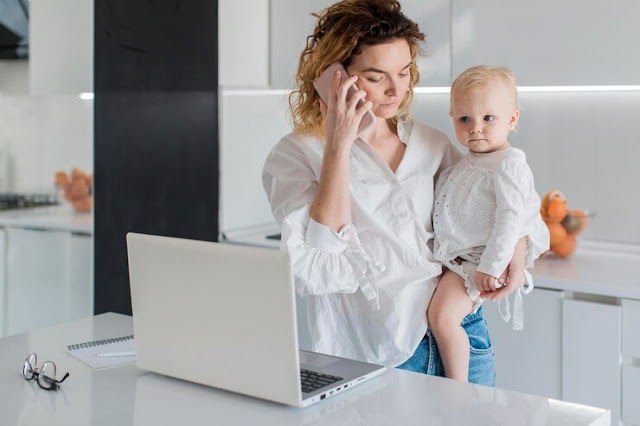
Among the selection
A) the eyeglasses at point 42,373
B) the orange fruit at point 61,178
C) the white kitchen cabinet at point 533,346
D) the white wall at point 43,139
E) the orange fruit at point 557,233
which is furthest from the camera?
the orange fruit at point 61,178

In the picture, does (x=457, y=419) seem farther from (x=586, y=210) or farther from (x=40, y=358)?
(x=586, y=210)

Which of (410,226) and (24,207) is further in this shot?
(24,207)

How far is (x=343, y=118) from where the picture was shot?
1.69 meters

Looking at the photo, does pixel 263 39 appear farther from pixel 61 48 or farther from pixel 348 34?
pixel 348 34

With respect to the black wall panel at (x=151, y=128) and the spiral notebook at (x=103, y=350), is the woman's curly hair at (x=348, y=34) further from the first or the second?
the black wall panel at (x=151, y=128)

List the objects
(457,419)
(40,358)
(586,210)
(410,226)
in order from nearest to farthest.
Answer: (457,419), (40,358), (410,226), (586,210)

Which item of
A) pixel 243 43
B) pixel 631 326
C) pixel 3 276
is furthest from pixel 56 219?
pixel 631 326

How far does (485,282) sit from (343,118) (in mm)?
454

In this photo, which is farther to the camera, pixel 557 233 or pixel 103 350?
pixel 557 233

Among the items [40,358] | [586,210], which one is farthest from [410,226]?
[586,210]

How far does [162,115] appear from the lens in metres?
3.24

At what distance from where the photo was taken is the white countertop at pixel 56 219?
313cm

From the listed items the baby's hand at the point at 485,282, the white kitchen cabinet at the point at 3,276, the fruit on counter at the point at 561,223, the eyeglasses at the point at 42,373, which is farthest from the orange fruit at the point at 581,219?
the white kitchen cabinet at the point at 3,276

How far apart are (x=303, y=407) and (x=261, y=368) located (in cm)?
9
